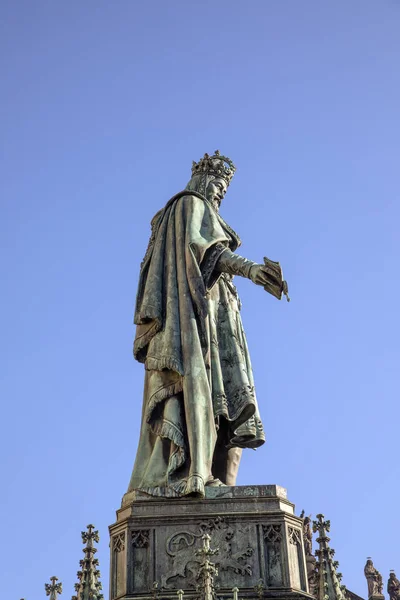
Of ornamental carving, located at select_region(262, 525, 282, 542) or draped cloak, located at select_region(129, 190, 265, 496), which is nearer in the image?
ornamental carving, located at select_region(262, 525, 282, 542)

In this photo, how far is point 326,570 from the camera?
587 inches

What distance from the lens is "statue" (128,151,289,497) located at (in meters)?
15.2

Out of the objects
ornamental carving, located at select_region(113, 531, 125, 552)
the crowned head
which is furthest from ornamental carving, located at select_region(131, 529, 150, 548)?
the crowned head

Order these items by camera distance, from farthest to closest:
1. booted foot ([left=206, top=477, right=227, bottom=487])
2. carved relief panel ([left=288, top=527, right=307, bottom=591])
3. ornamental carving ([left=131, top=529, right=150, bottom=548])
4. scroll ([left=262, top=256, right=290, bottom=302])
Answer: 1. scroll ([left=262, top=256, right=290, bottom=302])
2. booted foot ([left=206, top=477, right=227, bottom=487])
3. ornamental carving ([left=131, top=529, right=150, bottom=548])
4. carved relief panel ([left=288, top=527, right=307, bottom=591])

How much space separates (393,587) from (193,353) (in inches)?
892

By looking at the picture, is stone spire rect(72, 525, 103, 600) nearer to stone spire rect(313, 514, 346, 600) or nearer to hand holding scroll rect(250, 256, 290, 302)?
stone spire rect(313, 514, 346, 600)

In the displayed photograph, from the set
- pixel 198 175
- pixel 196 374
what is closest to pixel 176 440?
pixel 196 374

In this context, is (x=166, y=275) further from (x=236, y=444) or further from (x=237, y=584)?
(x=237, y=584)

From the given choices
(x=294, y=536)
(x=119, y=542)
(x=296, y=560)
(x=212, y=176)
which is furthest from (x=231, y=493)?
(x=212, y=176)

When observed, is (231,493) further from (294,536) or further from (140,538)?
(140,538)

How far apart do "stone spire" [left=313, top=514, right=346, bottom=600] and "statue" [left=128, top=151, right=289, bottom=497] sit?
61.6 inches

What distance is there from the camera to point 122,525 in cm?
1452

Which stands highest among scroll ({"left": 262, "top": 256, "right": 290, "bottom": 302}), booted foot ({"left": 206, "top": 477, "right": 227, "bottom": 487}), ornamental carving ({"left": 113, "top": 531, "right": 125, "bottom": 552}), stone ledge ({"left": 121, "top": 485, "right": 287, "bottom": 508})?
scroll ({"left": 262, "top": 256, "right": 290, "bottom": 302})

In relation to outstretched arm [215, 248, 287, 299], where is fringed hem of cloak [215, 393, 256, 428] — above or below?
below
